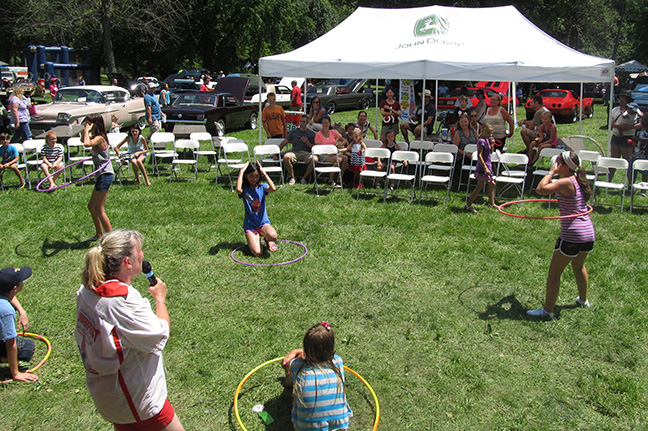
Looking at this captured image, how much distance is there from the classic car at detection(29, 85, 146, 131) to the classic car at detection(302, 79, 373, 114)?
7.53m

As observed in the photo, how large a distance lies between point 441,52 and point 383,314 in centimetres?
705

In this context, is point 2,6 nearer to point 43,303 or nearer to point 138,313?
point 43,303

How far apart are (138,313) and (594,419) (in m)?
3.39

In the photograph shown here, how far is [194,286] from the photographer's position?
6090mm

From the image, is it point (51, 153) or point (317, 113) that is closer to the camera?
point (51, 153)

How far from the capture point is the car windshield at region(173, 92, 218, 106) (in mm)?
16703

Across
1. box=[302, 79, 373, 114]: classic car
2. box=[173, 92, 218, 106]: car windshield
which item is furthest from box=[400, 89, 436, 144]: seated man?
box=[302, 79, 373, 114]: classic car

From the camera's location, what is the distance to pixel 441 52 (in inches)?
419

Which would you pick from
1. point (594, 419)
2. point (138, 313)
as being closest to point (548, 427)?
point (594, 419)

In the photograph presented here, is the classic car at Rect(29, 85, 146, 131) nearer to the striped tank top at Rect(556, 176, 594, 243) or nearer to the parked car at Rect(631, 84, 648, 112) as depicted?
the striped tank top at Rect(556, 176, 594, 243)

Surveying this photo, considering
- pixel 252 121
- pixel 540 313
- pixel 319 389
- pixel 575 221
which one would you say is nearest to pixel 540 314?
pixel 540 313

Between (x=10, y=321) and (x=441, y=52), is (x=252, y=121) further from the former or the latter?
(x=10, y=321)

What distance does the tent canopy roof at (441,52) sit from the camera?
9.92 meters

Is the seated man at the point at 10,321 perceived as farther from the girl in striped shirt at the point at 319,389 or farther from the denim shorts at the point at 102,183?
the denim shorts at the point at 102,183
